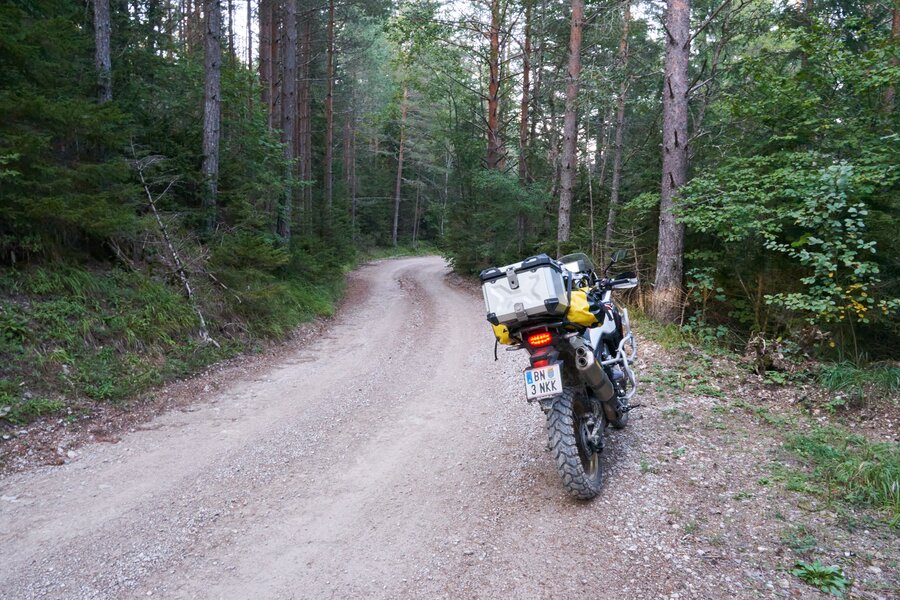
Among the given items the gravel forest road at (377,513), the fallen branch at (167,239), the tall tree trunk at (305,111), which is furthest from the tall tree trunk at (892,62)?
the tall tree trunk at (305,111)

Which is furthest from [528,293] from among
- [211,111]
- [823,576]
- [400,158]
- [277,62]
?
[400,158]

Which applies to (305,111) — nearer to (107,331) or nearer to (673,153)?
(107,331)

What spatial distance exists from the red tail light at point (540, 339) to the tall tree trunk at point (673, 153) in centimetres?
591

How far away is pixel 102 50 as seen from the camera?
9195 millimetres

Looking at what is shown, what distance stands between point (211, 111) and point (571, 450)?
10.3 meters

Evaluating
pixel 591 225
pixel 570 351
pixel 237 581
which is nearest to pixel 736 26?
pixel 591 225

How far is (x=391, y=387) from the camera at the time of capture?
7.27 m

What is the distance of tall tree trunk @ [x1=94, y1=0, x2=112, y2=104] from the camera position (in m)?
9.09

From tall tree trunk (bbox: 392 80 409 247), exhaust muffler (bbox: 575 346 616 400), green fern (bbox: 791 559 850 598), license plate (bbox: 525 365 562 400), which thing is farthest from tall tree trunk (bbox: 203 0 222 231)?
tall tree trunk (bbox: 392 80 409 247)

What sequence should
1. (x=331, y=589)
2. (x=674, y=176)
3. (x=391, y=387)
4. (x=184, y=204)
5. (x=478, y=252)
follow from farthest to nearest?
1. (x=478, y=252)
2. (x=184, y=204)
3. (x=674, y=176)
4. (x=391, y=387)
5. (x=331, y=589)

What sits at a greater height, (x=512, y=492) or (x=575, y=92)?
(x=575, y=92)

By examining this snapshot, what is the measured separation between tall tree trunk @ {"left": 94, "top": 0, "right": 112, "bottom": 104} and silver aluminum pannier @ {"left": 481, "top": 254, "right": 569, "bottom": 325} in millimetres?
9110

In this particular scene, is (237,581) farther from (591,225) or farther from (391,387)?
(591,225)

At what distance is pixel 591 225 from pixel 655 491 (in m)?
9.62
